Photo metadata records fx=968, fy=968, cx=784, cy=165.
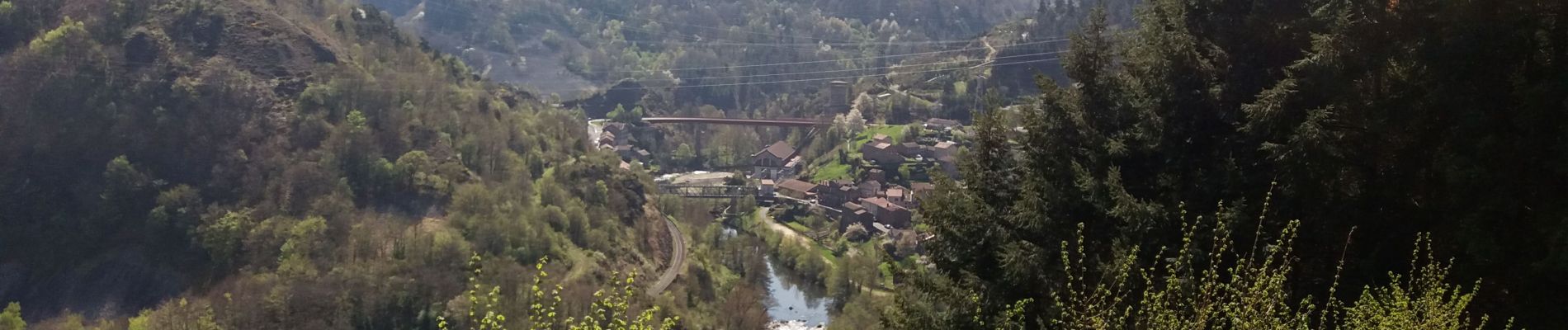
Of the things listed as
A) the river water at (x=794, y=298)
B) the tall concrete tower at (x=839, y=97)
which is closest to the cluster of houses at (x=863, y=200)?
the river water at (x=794, y=298)

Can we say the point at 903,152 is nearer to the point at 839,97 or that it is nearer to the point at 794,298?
the point at 794,298

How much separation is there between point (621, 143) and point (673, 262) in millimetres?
30373

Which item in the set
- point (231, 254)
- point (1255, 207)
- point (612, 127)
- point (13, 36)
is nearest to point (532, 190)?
point (231, 254)

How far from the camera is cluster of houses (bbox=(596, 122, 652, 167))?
6105cm

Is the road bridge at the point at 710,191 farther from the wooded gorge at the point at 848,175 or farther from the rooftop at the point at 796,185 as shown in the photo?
the wooded gorge at the point at 848,175

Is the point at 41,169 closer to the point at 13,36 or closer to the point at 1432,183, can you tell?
the point at 13,36

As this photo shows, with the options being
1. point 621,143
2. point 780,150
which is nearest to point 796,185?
point 780,150

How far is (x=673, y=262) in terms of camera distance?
1346 inches

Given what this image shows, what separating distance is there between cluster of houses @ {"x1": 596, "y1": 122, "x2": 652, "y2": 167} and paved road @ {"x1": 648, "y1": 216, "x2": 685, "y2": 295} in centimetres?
2154

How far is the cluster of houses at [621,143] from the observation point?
2404 inches

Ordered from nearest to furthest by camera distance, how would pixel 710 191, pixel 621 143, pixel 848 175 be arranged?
1. pixel 710 191
2. pixel 848 175
3. pixel 621 143

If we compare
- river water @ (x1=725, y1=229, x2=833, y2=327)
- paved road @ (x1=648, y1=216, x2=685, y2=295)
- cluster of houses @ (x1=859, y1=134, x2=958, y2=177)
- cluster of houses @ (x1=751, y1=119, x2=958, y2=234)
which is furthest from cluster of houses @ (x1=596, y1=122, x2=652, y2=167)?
river water @ (x1=725, y1=229, x2=833, y2=327)

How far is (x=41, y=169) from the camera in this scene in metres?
29.2

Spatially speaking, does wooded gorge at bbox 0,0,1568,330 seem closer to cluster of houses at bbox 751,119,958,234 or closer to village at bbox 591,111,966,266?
village at bbox 591,111,966,266
